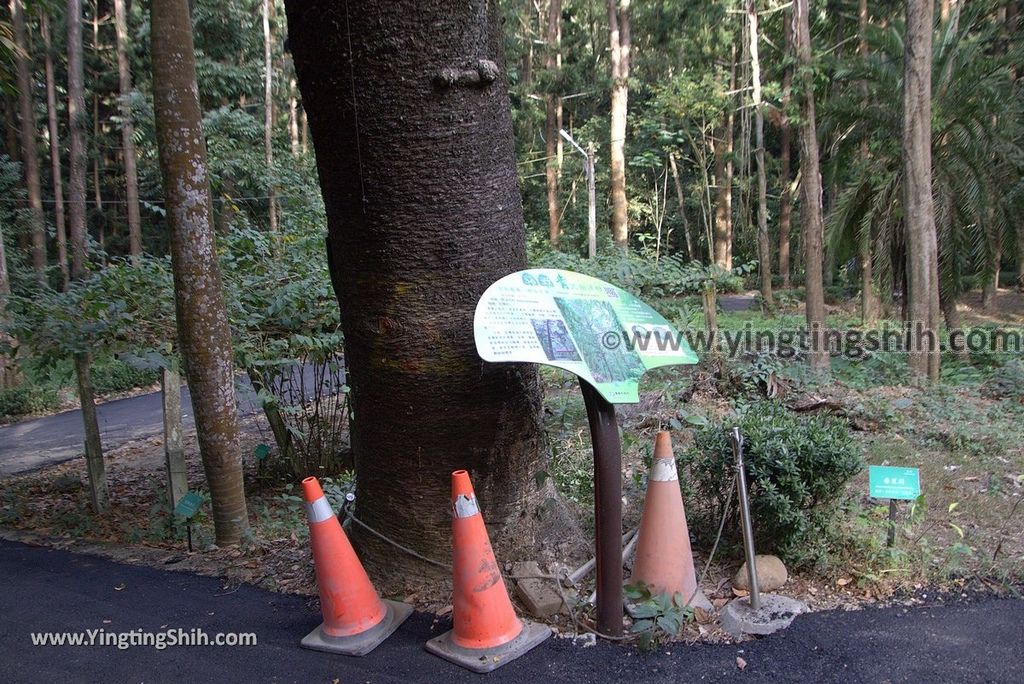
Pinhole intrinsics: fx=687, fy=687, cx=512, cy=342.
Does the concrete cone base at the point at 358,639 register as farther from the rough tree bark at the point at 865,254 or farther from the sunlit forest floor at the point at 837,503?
the rough tree bark at the point at 865,254

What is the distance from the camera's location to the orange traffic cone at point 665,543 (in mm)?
3514

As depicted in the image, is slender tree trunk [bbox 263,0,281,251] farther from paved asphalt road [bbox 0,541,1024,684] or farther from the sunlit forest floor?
paved asphalt road [bbox 0,541,1024,684]

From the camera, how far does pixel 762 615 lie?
3.39m

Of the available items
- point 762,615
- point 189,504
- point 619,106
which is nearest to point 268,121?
point 619,106

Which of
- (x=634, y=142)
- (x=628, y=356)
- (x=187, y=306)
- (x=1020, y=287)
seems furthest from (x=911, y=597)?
(x=634, y=142)

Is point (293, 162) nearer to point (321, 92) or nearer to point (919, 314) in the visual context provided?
point (919, 314)

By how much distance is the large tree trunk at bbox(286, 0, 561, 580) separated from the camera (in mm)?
3404

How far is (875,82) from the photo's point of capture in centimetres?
1431

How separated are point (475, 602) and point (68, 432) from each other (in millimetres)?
13046

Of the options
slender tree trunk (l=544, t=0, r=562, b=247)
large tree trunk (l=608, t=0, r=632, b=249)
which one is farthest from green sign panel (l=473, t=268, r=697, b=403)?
slender tree trunk (l=544, t=0, r=562, b=247)

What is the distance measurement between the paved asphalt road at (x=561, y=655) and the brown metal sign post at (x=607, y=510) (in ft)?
0.57

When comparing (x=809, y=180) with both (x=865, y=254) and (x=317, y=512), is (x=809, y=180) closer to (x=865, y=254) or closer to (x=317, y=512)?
(x=865, y=254)

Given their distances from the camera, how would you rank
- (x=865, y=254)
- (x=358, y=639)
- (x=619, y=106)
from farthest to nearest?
(x=619, y=106) < (x=865, y=254) < (x=358, y=639)

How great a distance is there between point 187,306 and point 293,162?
730 inches
